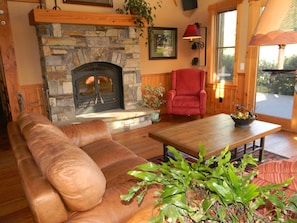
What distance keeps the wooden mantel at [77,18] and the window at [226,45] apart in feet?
6.50

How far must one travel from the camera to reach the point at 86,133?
2455 mm

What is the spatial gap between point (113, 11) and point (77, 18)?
0.98m

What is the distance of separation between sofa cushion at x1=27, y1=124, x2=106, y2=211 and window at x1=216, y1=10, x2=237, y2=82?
169 inches

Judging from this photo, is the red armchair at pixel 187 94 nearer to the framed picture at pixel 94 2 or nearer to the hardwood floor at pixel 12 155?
the hardwood floor at pixel 12 155

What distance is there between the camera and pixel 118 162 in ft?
6.67

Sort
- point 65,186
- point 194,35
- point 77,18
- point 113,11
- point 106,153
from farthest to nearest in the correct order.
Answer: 1. point 194,35
2. point 113,11
3. point 77,18
4. point 106,153
5. point 65,186

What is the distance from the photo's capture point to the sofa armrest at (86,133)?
238cm

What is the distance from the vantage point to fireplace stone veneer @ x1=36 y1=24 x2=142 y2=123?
11.9ft

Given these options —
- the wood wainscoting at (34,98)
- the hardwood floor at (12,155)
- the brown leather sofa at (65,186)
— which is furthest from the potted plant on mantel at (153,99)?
the brown leather sofa at (65,186)

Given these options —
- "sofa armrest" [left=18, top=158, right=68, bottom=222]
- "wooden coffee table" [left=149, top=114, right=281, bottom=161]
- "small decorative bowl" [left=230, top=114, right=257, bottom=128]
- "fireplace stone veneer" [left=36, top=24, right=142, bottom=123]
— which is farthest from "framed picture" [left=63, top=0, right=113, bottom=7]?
"sofa armrest" [left=18, top=158, right=68, bottom=222]

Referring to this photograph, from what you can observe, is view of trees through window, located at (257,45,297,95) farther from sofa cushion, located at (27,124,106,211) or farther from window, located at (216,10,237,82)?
sofa cushion, located at (27,124,106,211)

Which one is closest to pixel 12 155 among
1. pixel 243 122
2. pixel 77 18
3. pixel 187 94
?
pixel 77 18

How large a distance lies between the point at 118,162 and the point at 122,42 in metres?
2.83

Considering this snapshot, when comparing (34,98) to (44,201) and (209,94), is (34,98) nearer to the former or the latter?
(44,201)
